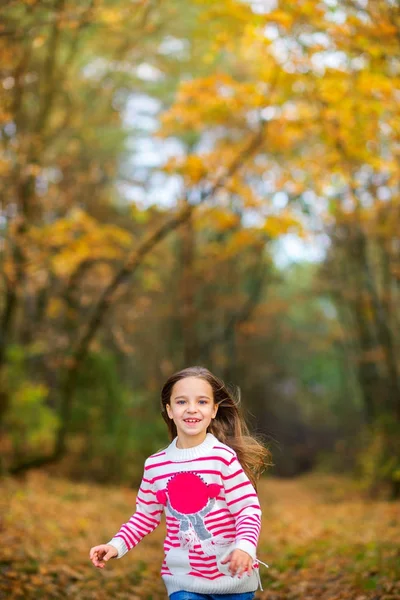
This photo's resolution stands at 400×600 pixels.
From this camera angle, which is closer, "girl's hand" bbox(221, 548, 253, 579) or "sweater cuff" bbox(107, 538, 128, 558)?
"girl's hand" bbox(221, 548, 253, 579)

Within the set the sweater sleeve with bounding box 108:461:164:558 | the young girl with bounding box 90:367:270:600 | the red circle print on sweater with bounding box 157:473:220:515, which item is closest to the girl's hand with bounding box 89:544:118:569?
the young girl with bounding box 90:367:270:600

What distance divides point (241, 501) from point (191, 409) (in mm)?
412

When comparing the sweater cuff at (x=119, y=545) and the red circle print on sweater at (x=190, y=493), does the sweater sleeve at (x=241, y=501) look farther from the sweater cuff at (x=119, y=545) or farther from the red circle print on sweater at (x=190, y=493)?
the sweater cuff at (x=119, y=545)

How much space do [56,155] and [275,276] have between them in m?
7.69

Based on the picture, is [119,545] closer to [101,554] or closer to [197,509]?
[101,554]

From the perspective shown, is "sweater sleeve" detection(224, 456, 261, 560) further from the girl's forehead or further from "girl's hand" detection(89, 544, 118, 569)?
"girl's hand" detection(89, 544, 118, 569)

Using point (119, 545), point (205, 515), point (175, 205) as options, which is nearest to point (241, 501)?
point (205, 515)

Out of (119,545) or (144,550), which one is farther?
(144,550)

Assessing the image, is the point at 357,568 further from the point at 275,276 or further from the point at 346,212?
→ the point at 275,276

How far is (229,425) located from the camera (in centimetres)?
301

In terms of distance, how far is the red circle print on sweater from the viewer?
8.63 ft

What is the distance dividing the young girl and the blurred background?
1.65 meters

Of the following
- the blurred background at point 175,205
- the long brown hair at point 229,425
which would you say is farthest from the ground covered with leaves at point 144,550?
the long brown hair at point 229,425

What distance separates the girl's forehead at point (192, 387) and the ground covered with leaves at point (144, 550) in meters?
2.21
